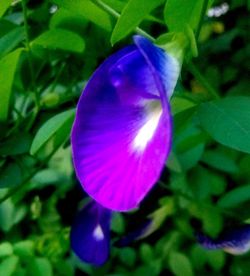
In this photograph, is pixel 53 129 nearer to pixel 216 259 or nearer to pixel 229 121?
pixel 229 121

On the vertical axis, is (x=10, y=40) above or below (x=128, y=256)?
above

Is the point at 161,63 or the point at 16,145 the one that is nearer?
the point at 161,63

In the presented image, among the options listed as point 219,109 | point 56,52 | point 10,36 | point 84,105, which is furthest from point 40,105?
point 84,105

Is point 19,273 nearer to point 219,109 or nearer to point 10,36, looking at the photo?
point 10,36

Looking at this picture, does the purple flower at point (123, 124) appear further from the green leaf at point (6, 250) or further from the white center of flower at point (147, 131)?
the green leaf at point (6, 250)

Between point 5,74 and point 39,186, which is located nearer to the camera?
point 5,74

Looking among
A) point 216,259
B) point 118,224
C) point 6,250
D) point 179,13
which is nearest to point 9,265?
point 6,250
